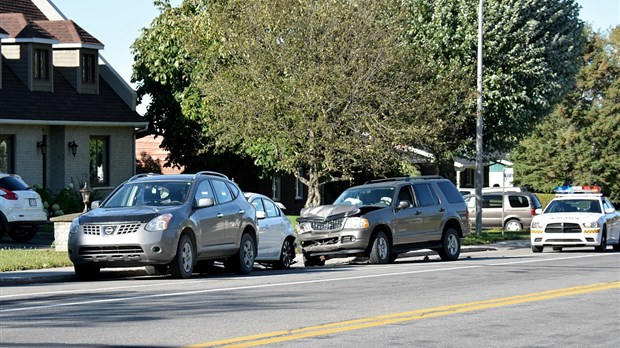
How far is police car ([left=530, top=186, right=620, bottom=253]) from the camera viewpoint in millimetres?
31359

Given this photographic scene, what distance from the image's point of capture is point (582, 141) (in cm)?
7238

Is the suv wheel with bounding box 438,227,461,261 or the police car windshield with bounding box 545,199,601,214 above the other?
the police car windshield with bounding box 545,199,601,214

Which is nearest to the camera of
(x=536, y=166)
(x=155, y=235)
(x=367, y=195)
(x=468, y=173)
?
(x=155, y=235)

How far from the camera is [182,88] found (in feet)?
149

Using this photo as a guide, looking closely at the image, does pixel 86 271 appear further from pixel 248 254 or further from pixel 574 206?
pixel 574 206

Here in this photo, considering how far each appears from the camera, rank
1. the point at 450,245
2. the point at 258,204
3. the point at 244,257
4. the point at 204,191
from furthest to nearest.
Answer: the point at 450,245, the point at 258,204, the point at 244,257, the point at 204,191

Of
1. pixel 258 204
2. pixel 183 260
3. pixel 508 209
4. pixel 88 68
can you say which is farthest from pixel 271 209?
pixel 508 209

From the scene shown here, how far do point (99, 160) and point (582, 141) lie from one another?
126 feet

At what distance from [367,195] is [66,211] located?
14364 mm

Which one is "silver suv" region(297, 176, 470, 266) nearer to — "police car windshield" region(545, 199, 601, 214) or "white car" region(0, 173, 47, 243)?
"police car windshield" region(545, 199, 601, 214)

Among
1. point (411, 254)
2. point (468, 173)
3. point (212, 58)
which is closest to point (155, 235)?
point (411, 254)

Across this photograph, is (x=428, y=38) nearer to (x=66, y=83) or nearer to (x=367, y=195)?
(x=66, y=83)

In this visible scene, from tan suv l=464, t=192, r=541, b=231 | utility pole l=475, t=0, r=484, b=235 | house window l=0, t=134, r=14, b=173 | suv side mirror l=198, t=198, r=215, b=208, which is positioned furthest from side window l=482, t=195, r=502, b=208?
suv side mirror l=198, t=198, r=215, b=208

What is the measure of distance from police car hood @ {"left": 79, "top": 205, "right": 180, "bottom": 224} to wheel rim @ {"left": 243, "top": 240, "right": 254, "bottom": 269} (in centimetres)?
235
